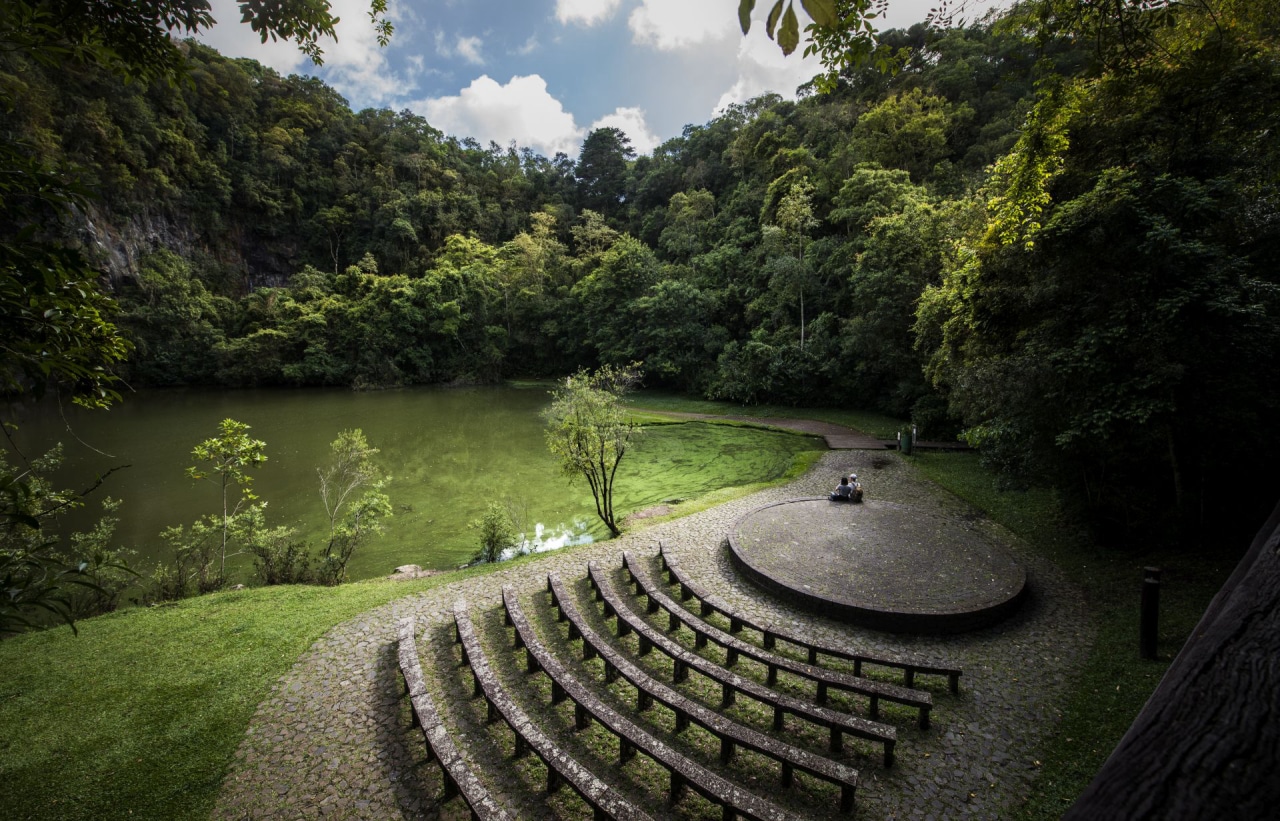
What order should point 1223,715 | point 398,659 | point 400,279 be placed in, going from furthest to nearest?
point 400,279 → point 398,659 → point 1223,715

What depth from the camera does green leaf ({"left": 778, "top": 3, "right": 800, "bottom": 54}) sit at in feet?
5.99

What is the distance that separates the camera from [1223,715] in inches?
39.5

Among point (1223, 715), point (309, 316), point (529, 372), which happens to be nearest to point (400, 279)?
point (309, 316)

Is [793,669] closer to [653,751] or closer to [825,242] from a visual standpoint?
[653,751]

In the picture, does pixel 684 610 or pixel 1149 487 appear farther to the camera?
pixel 1149 487

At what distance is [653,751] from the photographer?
4.58m

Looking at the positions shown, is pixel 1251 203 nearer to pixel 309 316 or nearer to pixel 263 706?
pixel 263 706

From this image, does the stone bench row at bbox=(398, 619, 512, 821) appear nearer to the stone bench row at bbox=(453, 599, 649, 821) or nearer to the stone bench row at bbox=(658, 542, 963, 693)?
the stone bench row at bbox=(453, 599, 649, 821)

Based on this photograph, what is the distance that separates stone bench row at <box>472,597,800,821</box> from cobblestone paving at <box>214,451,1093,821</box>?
2.94 ft

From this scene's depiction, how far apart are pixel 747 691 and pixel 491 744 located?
9.01ft

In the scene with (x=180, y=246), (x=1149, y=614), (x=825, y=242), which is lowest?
(x=1149, y=614)

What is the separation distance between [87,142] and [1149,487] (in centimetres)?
5366

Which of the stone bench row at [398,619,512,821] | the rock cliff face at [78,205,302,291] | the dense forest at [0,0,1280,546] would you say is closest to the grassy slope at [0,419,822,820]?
the stone bench row at [398,619,512,821]

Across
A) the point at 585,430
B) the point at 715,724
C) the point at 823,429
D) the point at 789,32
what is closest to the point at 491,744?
the point at 715,724
